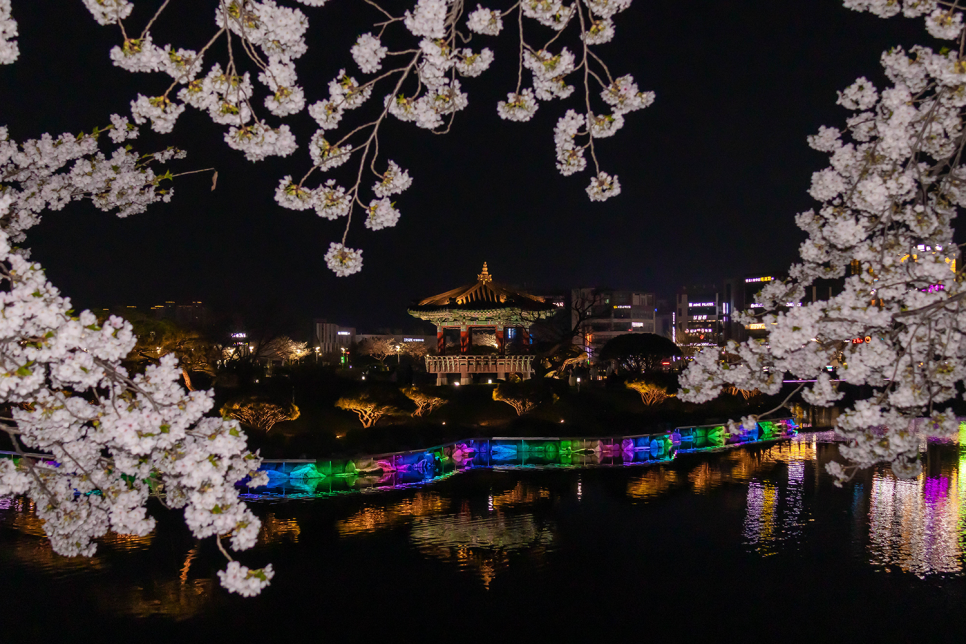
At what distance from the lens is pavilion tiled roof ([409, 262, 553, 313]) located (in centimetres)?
2867

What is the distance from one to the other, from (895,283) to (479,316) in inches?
971

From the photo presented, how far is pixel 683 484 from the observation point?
54.4 feet

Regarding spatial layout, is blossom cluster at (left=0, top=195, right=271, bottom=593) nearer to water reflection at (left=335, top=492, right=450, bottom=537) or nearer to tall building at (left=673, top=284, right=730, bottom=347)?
water reflection at (left=335, top=492, right=450, bottom=537)

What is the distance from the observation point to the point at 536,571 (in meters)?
10.6

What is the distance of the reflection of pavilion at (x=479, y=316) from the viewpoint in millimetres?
28625

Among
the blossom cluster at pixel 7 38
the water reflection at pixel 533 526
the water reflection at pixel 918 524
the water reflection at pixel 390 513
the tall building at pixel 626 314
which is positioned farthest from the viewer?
the tall building at pixel 626 314

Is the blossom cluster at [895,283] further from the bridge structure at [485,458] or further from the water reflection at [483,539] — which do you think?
the bridge structure at [485,458]

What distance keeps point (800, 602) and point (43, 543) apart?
11051 millimetres

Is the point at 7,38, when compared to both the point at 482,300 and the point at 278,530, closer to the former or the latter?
the point at 278,530

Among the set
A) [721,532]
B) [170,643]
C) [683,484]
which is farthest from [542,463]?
[170,643]

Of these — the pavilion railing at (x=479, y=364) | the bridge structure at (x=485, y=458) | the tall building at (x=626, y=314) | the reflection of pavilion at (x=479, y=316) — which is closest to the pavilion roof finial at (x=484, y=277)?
the reflection of pavilion at (x=479, y=316)

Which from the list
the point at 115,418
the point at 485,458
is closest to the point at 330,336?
the point at 485,458

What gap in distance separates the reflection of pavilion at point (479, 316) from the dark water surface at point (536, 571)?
13.2m

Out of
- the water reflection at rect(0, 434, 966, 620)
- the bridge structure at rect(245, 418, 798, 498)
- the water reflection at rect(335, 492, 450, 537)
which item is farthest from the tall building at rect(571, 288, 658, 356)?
the water reflection at rect(335, 492, 450, 537)
